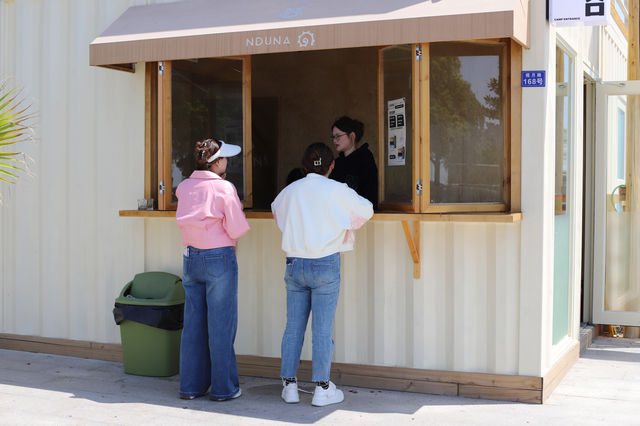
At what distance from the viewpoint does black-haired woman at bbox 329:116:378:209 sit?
5.52 metres

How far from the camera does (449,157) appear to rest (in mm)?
5270

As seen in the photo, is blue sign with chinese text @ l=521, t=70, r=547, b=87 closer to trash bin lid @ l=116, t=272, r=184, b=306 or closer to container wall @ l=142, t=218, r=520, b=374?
container wall @ l=142, t=218, r=520, b=374

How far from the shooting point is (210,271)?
5.08 metres

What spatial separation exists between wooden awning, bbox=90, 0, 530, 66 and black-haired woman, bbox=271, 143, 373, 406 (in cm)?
78

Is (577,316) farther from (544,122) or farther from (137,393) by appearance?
(137,393)

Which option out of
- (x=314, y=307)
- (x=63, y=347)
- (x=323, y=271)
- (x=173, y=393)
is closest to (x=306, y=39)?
(x=323, y=271)

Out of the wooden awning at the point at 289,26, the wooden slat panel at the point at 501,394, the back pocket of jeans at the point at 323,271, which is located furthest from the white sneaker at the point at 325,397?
the wooden awning at the point at 289,26

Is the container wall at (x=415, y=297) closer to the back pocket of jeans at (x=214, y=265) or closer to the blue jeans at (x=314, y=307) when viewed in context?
the blue jeans at (x=314, y=307)

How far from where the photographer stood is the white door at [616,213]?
24.2 ft

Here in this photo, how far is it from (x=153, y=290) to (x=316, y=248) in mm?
1731

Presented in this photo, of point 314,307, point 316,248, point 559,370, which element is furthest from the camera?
point 559,370

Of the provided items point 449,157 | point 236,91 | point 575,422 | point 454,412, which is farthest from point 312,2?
point 575,422

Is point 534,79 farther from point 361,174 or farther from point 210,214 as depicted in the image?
point 210,214

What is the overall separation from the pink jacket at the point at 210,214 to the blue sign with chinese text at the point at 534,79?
2.12m
